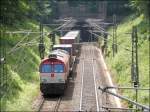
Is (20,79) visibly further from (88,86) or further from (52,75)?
(88,86)

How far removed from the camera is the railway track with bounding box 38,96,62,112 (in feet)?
99.6

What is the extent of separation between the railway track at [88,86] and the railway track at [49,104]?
174 cm

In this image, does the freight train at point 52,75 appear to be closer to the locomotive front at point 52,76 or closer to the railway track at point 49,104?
the locomotive front at point 52,76

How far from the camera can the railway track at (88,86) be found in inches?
1214

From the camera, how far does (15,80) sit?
33.4m

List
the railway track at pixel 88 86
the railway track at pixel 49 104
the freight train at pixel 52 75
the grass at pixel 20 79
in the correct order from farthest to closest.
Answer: the freight train at pixel 52 75
the railway track at pixel 88 86
the railway track at pixel 49 104
the grass at pixel 20 79

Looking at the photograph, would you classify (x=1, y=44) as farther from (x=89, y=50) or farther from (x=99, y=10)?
(x=99, y=10)

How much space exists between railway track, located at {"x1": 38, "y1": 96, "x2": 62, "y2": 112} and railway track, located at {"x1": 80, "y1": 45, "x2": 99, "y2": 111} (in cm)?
174

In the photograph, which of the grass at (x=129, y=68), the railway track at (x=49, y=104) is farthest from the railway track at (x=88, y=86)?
the grass at (x=129, y=68)

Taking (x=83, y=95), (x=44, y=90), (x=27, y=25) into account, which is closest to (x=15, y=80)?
(x=44, y=90)

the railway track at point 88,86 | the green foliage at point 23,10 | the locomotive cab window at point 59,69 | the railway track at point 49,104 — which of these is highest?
the green foliage at point 23,10

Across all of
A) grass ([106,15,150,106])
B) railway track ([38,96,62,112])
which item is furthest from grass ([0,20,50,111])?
grass ([106,15,150,106])

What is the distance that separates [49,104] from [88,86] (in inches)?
293

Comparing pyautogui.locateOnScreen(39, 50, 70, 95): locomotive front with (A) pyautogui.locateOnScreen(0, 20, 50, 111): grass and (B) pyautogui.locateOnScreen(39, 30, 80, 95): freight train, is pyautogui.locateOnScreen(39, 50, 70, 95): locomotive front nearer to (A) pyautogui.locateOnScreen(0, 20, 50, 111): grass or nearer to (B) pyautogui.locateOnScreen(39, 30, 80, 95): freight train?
(B) pyautogui.locateOnScreen(39, 30, 80, 95): freight train
